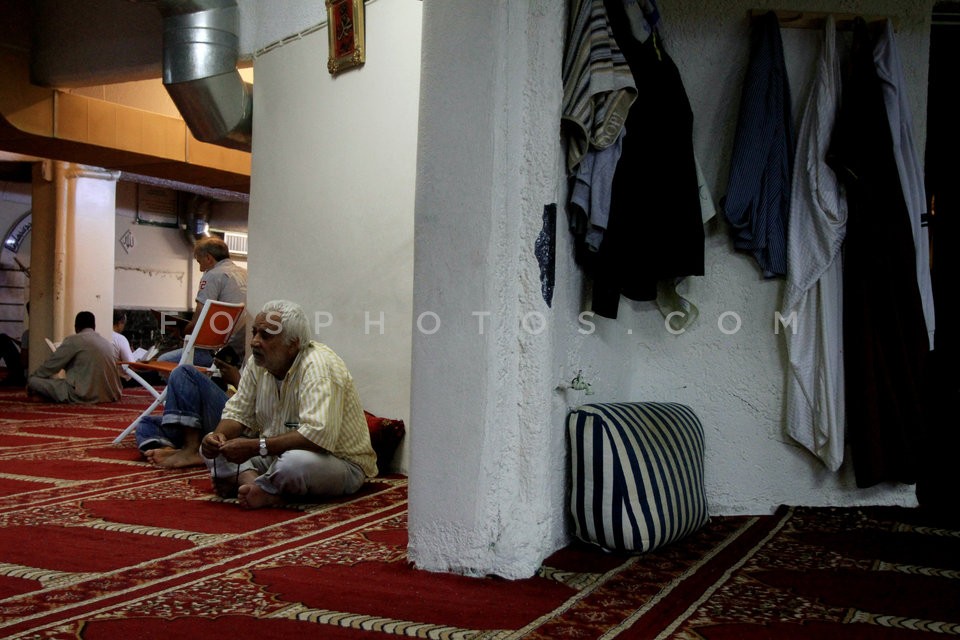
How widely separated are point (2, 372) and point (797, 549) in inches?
561

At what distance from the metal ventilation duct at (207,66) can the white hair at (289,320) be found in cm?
257

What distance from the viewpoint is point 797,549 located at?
3.00m

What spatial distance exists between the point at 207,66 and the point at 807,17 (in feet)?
12.1

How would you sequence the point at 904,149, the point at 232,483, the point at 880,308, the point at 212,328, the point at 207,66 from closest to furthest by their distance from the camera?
the point at 880,308 → the point at 904,149 → the point at 232,483 → the point at 212,328 → the point at 207,66

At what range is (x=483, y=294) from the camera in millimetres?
2625

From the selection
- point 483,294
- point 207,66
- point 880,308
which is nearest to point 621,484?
point 483,294

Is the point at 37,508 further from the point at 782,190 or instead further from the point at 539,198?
the point at 782,190

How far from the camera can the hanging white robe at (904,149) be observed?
3.56 metres

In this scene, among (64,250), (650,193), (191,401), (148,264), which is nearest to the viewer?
(650,193)

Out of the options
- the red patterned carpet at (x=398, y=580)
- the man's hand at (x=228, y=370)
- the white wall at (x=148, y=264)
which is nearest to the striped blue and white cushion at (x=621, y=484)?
the red patterned carpet at (x=398, y=580)

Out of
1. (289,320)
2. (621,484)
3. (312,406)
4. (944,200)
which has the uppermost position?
(944,200)

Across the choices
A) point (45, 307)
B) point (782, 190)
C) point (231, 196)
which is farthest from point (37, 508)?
point (231, 196)

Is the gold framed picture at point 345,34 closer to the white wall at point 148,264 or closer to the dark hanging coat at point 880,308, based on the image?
the dark hanging coat at point 880,308

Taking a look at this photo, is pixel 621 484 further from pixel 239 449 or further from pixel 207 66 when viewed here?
pixel 207 66
